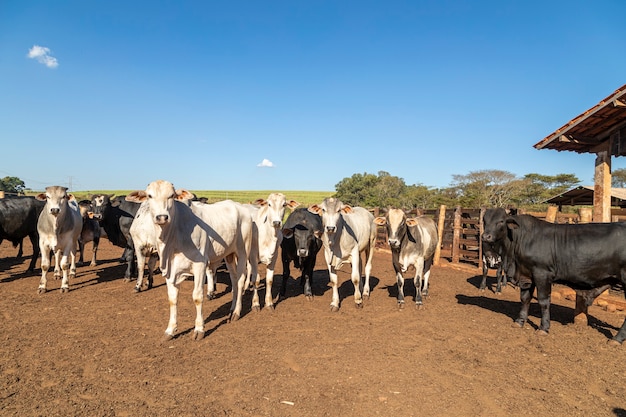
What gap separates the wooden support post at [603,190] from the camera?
803 cm

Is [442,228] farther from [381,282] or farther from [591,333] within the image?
[591,333]

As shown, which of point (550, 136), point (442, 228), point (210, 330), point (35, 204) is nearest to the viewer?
point (210, 330)

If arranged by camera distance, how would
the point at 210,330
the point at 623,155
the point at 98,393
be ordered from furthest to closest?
the point at 623,155, the point at 210,330, the point at 98,393

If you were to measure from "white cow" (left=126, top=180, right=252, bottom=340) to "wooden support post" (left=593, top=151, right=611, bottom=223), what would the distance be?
7.61 metres

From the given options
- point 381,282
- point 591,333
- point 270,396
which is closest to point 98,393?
point 270,396

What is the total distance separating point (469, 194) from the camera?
46.7 meters

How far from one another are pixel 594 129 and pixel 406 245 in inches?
192

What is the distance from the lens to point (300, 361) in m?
5.36

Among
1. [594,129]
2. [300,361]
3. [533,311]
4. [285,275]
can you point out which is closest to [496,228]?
[533,311]

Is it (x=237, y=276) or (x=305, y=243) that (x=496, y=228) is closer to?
(x=305, y=243)

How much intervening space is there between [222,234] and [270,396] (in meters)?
3.20

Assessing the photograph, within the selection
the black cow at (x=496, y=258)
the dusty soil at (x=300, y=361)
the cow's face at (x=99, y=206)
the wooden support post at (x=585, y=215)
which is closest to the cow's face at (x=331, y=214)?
the dusty soil at (x=300, y=361)

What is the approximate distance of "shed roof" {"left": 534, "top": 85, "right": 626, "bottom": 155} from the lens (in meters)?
7.24

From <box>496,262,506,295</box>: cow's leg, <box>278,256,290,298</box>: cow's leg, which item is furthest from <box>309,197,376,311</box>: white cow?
<box>496,262,506,295</box>: cow's leg
